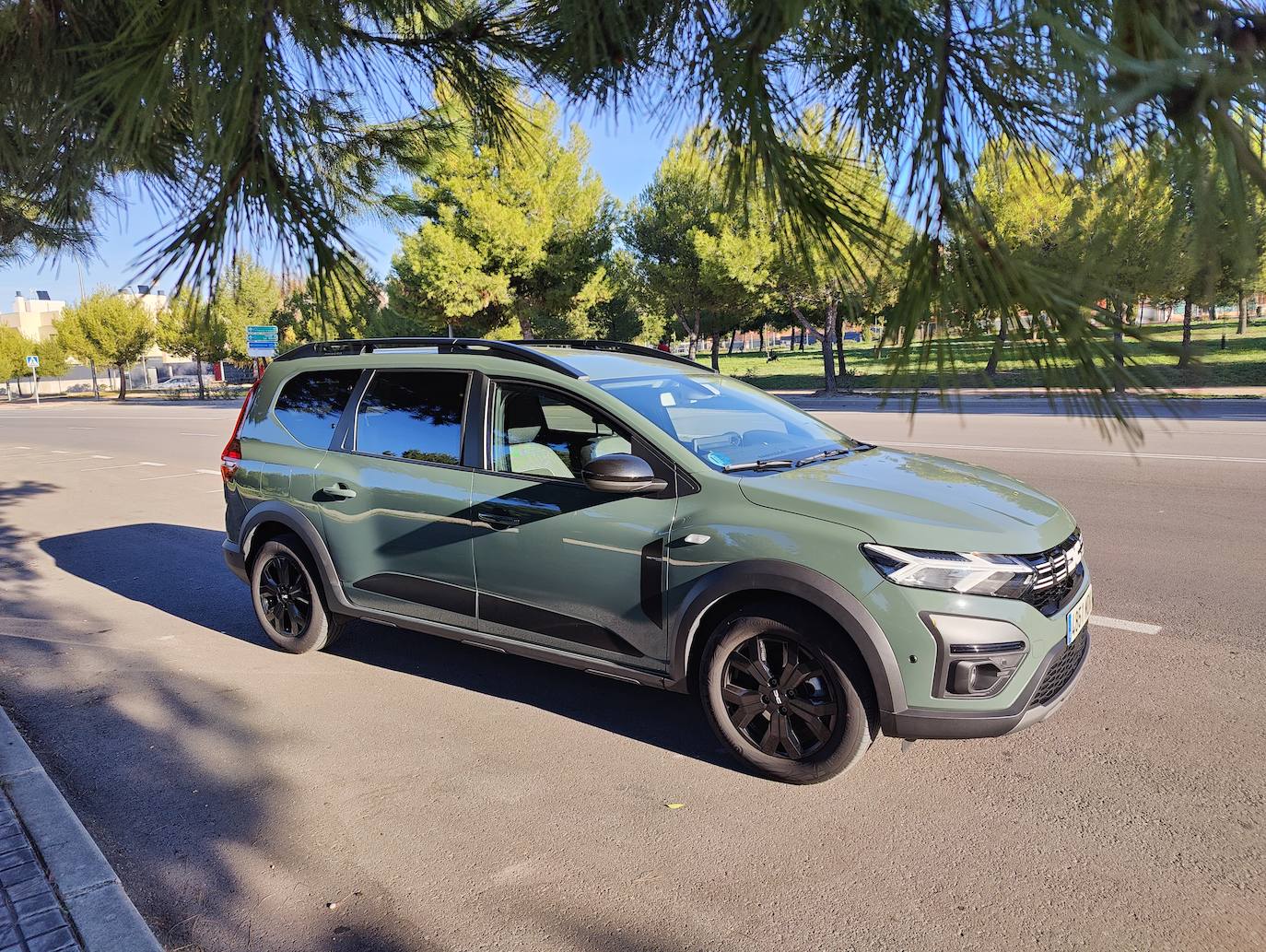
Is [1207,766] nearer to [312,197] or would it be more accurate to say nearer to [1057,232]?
[1057,232]

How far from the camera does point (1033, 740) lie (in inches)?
141

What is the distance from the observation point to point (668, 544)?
3.49 meters

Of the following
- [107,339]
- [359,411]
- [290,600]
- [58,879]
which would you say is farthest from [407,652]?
[107,339]

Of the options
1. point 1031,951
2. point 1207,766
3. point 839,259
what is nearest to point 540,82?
point 839,259

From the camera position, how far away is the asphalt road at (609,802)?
254 centimetres

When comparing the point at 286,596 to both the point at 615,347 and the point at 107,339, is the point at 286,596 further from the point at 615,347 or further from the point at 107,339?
the point at 107,339

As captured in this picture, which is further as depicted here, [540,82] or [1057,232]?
[540,82]

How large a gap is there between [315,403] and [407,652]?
1600 millimetres

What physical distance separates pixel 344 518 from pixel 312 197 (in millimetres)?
2485

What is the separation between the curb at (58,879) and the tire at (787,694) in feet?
6.83

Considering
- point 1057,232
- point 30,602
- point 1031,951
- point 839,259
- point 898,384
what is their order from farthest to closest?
point 30,602 → point 1031,951 → point 839,259 → point 898,384 → point 1057,232

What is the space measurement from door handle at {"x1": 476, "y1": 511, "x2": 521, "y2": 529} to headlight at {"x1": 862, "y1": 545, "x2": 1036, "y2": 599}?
5.54 feet

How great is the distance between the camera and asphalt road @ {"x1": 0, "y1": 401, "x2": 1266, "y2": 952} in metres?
2.54

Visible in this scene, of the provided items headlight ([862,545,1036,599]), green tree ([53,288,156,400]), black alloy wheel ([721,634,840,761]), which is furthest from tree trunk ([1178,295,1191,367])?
green tree ([53,288,156,400])
